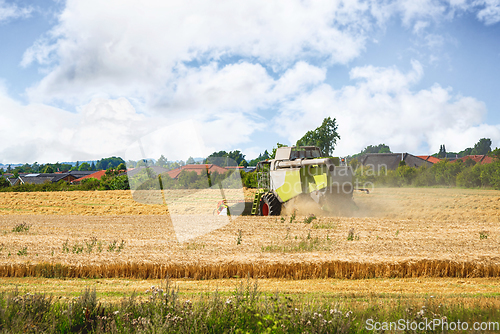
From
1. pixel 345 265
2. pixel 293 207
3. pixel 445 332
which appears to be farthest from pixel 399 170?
pixel 445 332

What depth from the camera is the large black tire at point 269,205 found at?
18.6 meters

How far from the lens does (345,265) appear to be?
9.00 metres

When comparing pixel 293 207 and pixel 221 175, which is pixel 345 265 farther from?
pixel 293 207

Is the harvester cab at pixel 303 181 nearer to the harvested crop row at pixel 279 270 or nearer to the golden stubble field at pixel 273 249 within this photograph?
the golden stubble field at pixel 273 249

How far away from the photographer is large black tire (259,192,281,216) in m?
18.6

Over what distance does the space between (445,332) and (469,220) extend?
14389 mm
